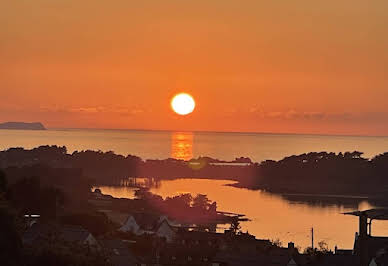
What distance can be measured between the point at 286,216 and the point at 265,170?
49.1m

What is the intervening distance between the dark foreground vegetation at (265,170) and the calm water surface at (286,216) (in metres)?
10.5

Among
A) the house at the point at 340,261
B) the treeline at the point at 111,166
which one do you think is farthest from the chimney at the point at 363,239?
the treeline at the point at 111,166

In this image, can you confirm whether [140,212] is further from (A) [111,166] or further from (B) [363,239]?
(A) [111,166]

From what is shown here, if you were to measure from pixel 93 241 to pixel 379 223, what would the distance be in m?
32.2

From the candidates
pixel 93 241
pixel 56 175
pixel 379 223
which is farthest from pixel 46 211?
pixel 56 175

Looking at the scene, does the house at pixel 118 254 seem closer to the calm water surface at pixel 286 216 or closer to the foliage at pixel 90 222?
the foliage at pixel 90 222

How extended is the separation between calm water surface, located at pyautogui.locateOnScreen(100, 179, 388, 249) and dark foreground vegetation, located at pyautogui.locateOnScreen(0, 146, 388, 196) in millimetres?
10470

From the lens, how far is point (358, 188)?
87500 mm

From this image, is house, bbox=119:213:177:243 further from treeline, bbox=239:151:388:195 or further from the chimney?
treeline, bbox=239:151:388:195

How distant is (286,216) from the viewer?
174 feet

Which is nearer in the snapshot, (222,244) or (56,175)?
(222,244)

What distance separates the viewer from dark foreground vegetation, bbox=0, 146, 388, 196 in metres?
89.4

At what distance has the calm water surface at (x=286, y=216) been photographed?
135ft

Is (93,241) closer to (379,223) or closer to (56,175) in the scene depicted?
(379,223)
